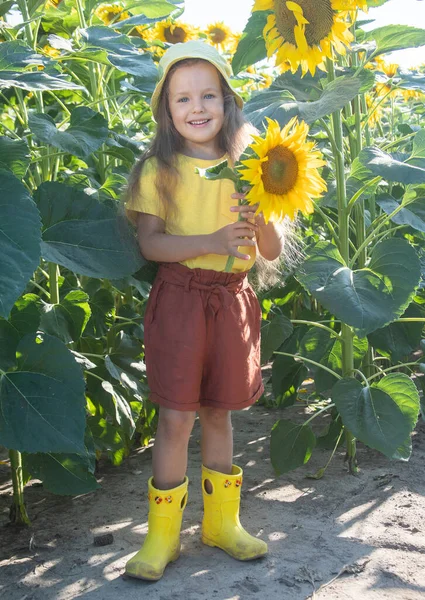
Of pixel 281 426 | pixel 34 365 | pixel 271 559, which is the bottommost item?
pixel 271 559

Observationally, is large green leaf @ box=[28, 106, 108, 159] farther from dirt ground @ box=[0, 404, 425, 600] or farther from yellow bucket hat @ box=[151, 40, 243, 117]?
dirt ground @ box=[0, 404, 425, 600]

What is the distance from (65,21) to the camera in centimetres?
256

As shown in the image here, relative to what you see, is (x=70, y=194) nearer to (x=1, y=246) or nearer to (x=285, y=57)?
(x=1, y=246)

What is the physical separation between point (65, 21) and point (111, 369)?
3.78 feet

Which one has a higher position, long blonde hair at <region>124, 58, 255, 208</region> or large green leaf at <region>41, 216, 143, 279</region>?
long blonde hair at <region>124, 58, 255, 208</region>

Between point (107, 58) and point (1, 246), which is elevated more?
point (107, 58)

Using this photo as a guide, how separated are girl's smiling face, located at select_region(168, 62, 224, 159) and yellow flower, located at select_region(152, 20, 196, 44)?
4.99 feet

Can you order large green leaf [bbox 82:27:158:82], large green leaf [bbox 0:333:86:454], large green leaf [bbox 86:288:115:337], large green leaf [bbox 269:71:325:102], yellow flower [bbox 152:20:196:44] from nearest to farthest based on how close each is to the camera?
large green leaf [bbox 0:333:86:454], large green leaf [bbox 82:27:158:82], large green leaf [bbox 269:71:325:102], large green leaf [bbox 86:288:115:337], yellow flower [bbox 152:20:196:44]

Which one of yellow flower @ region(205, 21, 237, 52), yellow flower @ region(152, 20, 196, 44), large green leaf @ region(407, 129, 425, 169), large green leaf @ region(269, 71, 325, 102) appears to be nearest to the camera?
large green leaf @ region(407, 129, 425, 169)

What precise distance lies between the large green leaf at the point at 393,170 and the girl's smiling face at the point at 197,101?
359 mm

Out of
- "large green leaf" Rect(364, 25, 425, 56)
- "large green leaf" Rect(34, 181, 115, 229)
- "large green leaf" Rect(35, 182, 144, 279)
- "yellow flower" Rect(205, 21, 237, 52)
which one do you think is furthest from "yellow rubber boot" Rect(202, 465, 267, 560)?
"yellow flower" Rect(205, 21, 237, 52)

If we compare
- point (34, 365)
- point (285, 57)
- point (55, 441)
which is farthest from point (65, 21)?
point (55, 441)

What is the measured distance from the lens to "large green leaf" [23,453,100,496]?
1780 millimetres

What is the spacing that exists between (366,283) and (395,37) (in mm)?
676
